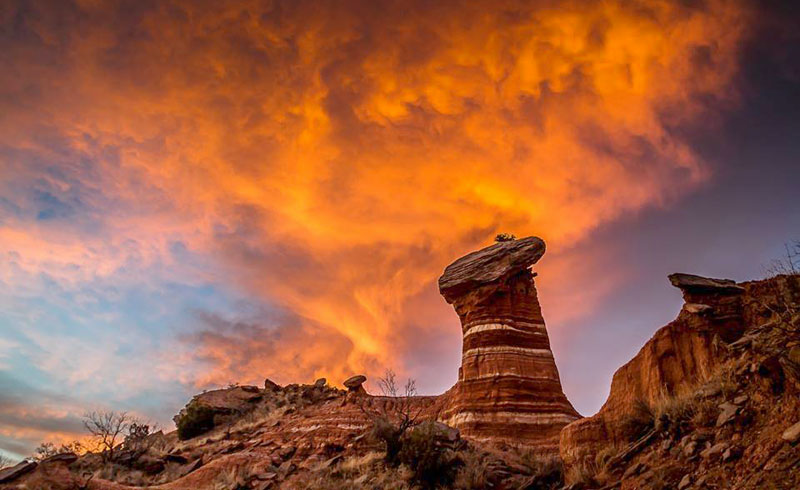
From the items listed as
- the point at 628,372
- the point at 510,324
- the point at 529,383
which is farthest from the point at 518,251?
the point at 628,372

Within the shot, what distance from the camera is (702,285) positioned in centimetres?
1468

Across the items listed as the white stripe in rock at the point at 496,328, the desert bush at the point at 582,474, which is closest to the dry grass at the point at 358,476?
the desert bush at the point at 582,474

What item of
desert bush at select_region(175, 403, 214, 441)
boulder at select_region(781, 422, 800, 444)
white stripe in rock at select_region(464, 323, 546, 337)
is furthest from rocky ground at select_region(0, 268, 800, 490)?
desert bush at select_region(175, 403, 214, 441)

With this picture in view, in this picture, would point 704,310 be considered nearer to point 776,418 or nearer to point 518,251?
point 776,418

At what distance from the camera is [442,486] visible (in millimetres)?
15836

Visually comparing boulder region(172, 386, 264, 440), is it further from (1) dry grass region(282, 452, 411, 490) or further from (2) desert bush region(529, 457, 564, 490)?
(2) desert bush region(529, 457, 564, 490)

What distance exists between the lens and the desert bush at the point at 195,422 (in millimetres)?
36375

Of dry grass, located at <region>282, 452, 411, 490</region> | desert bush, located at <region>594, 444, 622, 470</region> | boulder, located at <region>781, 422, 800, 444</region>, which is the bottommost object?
dry grass, located at <region>282, 452, 411, 490</region>

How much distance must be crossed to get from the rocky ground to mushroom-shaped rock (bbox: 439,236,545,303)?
9776 mm

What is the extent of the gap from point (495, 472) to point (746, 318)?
9.36 meters

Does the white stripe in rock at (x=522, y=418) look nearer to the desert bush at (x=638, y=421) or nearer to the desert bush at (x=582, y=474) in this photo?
the desert bush at (x=582, y=474)

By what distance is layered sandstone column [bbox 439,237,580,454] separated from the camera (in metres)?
23.9

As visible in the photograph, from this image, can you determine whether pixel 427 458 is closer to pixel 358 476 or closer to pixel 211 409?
pixel 358 476

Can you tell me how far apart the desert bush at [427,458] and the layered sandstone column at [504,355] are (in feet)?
20.2
